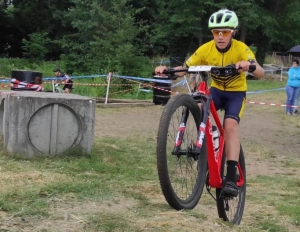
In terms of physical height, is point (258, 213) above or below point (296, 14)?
below

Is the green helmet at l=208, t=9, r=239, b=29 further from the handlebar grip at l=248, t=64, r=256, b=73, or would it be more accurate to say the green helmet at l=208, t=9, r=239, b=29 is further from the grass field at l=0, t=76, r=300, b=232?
the grass field at l=0, t=76, r=300, b=232

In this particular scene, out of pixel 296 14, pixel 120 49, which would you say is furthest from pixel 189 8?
pixel 120 49

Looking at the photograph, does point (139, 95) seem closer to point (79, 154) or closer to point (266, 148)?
point (266, 148)

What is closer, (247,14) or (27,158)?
(27,158)

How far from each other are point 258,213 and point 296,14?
3955 centimetres

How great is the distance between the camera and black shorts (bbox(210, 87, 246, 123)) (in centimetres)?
486

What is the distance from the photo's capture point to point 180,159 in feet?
14.7

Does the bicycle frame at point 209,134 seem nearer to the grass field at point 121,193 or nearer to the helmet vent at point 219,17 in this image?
the grass field at point 121,193

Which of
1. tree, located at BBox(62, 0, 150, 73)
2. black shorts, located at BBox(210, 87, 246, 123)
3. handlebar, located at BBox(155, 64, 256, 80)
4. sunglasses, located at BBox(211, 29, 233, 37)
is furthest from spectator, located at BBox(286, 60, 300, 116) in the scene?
handlebar, located at BBox(155, 64, 256, 80)

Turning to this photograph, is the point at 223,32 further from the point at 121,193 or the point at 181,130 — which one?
the point at 121,193

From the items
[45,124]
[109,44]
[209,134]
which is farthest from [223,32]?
[109,44]

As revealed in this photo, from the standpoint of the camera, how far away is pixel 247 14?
38531 millimetres

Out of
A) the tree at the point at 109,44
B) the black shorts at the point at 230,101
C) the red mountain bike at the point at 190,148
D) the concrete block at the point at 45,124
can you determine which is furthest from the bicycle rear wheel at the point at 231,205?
the tree at the point at 109,44

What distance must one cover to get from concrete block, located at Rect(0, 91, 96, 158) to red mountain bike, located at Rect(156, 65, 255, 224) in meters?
2.91
